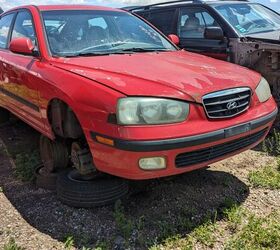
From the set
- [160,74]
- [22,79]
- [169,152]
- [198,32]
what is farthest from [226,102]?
[198,32]

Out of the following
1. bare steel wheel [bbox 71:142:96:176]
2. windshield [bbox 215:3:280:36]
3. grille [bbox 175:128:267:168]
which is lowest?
bare steel wheel [bbox 71:142:96:176]

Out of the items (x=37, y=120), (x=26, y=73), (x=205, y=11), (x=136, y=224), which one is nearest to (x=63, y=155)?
(x=37, y=120)

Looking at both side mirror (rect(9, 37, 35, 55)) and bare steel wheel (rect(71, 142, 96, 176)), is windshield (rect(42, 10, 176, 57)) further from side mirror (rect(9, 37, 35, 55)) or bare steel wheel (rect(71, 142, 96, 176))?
bare steel wheel (rect(71, 142, 96, 176))

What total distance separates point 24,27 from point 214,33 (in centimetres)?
253

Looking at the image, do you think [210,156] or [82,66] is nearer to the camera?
[210,156]

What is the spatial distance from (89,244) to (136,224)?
41cm

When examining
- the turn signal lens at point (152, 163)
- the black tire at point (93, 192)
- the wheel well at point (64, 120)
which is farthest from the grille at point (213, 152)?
the wheel well at point (64, 120)

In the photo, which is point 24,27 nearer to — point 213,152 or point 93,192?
point 93,192

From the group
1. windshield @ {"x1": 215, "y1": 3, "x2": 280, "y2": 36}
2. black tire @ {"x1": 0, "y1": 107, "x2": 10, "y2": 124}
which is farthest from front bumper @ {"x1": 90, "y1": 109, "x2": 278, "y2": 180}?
black tire @ {"x1": 0, "y1": 107, "x2": 10, "y2": 124}

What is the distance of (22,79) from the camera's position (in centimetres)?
413

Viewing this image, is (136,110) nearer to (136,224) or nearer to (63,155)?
(136,224)

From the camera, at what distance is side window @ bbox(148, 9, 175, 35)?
6.79m

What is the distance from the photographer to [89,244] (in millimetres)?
2994

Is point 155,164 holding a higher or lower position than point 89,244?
higher
